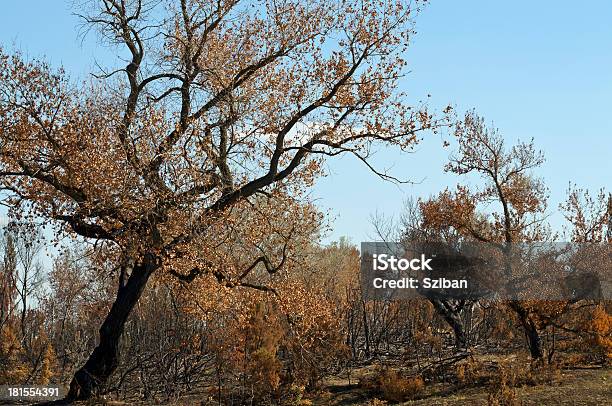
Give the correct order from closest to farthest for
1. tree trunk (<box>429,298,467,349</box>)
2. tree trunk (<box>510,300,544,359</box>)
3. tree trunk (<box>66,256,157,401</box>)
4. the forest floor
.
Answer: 1. the forest floor
2. tree trunk (<box>66,256,157,401</box>)
3. tree trunk (<box>510,300,544,359</box>)
4. tree trunk (<box>429,298,467,349</box>)

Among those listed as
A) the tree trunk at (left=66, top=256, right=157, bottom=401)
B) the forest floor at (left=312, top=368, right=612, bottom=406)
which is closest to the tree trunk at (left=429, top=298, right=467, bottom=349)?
the forest floor at (left=312, top=368, right=612, bottom=406)

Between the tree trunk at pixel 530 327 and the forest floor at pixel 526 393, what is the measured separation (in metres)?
0.89

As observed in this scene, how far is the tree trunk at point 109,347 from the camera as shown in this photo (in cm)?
1591

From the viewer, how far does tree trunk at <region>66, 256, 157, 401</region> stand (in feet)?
52.2

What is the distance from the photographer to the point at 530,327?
18.9 meters

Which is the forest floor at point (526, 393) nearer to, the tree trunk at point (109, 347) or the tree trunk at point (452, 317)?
the tree trunk at point (452, 317)

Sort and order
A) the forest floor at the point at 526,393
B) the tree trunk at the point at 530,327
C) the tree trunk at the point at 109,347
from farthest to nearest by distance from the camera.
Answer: the tree trunk at the point at 530,327
the tree trunk at the point at 109,347
the forest floor at the point at 526,393

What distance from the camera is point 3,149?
13914 mm

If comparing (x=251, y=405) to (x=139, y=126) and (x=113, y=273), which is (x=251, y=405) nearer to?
(x=113, y=273)

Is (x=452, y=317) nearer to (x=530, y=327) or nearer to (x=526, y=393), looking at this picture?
(x=530, y=327)

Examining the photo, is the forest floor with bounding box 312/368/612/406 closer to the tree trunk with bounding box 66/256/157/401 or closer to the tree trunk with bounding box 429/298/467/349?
the tree trunk with bounding box 429/298/467/349

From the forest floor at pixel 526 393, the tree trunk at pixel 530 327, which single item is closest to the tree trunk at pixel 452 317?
the tree trunk at pixel 530 327

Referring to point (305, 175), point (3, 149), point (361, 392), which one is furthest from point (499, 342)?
point (3, 149)

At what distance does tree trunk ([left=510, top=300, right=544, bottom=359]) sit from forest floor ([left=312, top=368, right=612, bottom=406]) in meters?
0.89
